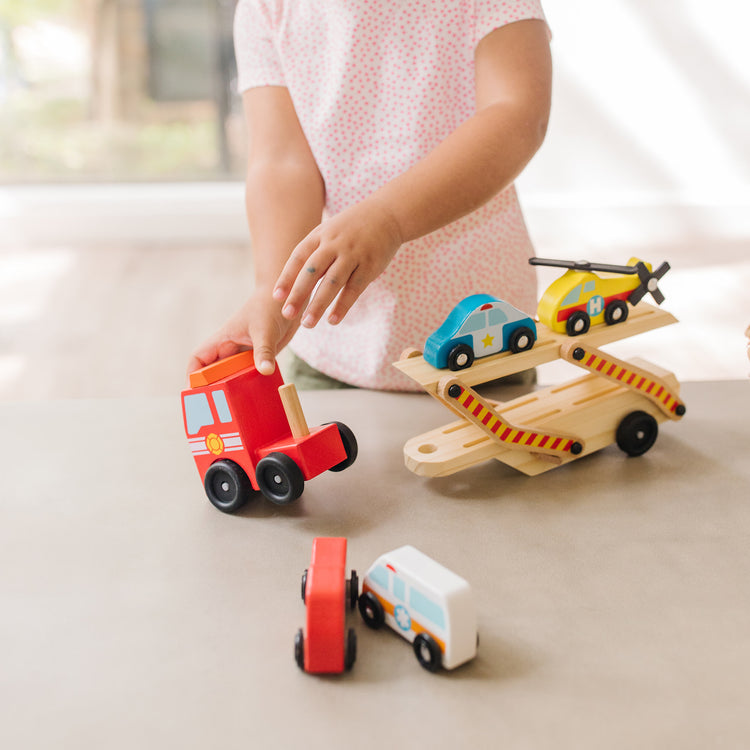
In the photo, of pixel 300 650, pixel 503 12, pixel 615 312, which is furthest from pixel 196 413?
pixel 503 12

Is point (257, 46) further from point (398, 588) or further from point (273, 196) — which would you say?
point (398, 588)

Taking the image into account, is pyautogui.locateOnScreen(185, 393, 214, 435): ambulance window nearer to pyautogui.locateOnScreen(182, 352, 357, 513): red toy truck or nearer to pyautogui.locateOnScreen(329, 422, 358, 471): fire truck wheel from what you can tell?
pyautogui.locateOnScreen(182, 352, 357, 513): red toy truck

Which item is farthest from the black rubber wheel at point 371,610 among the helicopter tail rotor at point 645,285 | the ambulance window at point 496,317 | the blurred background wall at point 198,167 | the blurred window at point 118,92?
the blurred window at point 118,92

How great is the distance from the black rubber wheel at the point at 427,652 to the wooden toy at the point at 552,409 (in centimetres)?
19

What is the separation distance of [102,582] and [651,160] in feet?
8.71

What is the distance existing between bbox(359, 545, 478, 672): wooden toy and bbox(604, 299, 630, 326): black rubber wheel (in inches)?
11.8

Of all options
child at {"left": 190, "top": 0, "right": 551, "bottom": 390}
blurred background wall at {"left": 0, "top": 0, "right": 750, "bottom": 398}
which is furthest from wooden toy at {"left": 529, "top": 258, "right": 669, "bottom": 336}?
blurred background wall at {"left": 0, "top": 0, "right": 750, "bottom": 398}

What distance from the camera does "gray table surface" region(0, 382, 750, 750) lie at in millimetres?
463

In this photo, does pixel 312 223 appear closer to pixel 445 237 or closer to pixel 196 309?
pixel 445 237

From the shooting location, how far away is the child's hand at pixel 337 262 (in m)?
0.67

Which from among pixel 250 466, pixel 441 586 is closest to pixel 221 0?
pixel 250 466

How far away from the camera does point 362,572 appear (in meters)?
0.59

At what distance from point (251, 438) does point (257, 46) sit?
49cm

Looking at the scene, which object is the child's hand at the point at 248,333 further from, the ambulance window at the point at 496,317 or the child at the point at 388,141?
the ambulance window at the point at 496,317
